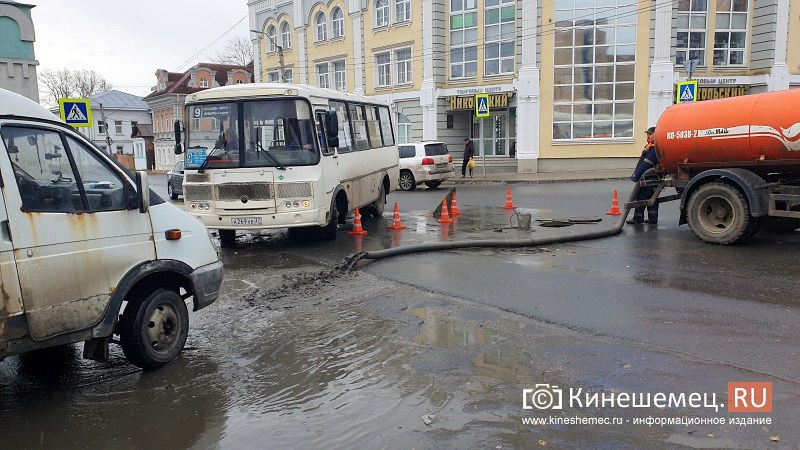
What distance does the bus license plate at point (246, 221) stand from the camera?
34.9 ft

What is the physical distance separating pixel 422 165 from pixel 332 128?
1237 centimetres

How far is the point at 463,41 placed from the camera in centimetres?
3238

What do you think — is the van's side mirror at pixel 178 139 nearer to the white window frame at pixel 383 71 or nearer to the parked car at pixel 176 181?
the parked car at pixel 176 181

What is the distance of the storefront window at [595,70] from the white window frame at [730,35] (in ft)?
14.1

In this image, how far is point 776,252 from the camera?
960 centimetres

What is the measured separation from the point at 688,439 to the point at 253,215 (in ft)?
27.0

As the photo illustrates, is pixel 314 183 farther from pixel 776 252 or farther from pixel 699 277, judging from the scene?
pixel 776 252

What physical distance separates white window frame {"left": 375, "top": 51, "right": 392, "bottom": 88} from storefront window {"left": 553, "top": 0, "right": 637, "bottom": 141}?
9.98 m

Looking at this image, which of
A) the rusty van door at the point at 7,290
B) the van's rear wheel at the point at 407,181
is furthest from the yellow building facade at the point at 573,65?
the rusty van door at the point at 7,290

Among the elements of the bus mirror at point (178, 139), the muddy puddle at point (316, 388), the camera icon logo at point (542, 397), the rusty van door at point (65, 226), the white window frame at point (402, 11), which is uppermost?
the white window frame at point (402, 11)

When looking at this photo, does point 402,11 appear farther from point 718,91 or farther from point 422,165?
point 718,91

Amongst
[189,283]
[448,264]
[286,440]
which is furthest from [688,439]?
[448,264]

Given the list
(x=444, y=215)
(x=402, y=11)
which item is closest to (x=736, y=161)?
(x=444, y=215)

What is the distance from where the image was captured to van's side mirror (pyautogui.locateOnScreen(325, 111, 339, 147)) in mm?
10945
